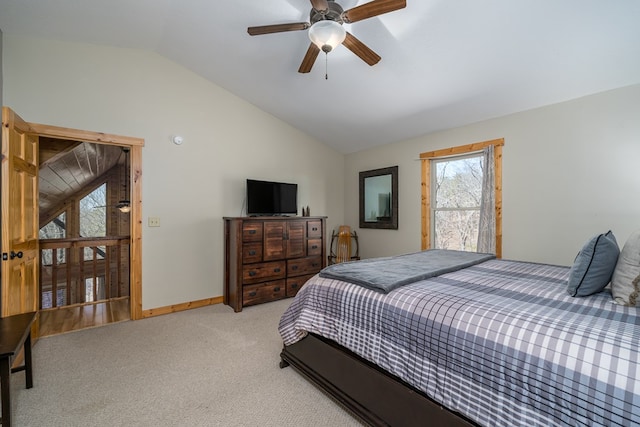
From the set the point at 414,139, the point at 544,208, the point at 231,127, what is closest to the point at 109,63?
the point at 231,127

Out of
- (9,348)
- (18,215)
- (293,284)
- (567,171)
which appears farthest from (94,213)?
(567,171)

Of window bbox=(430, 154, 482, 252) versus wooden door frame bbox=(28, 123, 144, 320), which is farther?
window bbox=(430, 154, 482, 252)

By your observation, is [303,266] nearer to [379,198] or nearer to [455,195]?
[379,198]

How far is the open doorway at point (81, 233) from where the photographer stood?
347cm

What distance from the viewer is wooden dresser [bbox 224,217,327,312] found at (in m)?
3.43

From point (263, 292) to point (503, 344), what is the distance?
2948mm

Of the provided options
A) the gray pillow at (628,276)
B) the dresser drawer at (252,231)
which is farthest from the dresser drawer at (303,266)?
the gray pillow at (628,276)

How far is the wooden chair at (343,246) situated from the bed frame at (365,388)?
9.63 ft

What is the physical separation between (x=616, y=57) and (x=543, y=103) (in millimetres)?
683

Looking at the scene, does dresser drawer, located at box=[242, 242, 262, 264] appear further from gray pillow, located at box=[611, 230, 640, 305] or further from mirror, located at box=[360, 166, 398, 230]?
gray pillow, located at box=[611, 230, 640, 305]

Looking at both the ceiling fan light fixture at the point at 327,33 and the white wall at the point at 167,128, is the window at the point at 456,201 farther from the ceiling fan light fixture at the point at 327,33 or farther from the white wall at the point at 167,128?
the ceiling fan light fixture at the point at 327,33

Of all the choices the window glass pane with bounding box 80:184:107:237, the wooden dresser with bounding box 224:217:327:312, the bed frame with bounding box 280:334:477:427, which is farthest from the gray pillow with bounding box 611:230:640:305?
the window glass pane with bounding box 80:184:107:237

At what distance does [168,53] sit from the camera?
10.8 ft

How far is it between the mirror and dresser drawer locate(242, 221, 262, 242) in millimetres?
2032
